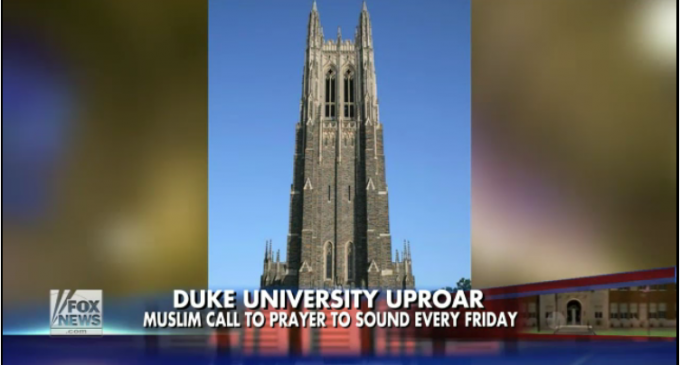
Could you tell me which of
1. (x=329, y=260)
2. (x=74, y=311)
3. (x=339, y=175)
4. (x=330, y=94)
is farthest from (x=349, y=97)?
(x=74, y=311)

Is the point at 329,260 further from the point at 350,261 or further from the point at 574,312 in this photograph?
the point at 574,312

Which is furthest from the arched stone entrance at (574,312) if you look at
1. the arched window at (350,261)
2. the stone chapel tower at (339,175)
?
the arched window at (350,261)

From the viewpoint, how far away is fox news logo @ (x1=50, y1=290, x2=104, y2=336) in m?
10.0

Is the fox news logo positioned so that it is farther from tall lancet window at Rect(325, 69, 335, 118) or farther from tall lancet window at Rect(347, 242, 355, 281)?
Answer: tall lancet window at Rect(325, 69, 335, 118)

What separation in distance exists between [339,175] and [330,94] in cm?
344

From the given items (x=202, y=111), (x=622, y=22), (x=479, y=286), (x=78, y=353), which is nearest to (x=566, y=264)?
(x=479, y=286)

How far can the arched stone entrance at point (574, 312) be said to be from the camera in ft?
34.1

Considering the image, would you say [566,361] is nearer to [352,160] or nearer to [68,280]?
[68,280]

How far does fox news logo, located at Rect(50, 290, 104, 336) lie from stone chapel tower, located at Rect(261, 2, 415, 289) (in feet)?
56.5

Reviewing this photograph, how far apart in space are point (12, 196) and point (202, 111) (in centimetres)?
282

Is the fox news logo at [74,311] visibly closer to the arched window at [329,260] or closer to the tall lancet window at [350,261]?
the arched window at [329,260]

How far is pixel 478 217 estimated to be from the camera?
10.8 meters

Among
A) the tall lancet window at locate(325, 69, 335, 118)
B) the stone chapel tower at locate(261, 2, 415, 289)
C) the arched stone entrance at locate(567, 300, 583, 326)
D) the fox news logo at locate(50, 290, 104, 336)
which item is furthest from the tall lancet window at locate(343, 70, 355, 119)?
the fox news logo at locate(50, 290, 104, 336)

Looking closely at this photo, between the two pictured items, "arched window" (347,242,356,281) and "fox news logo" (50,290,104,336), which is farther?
"arched window" (347,242,356,281)
